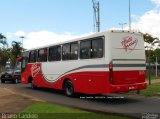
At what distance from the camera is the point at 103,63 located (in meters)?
14.4

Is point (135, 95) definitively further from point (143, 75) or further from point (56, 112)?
point (56, 112)

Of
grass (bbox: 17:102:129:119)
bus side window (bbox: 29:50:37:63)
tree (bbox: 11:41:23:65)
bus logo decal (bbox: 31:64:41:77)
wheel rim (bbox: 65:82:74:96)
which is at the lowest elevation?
grass (bbox: 17:102:129:119)

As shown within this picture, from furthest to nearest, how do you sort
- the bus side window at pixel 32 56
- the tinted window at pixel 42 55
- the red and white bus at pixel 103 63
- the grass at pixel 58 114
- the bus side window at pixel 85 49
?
the bus side window at pixel 32 56 < the tinted window at pixel 42 55 < the bus side window at pixel 85 49 < the red and white bus at pixel 103 63 < the grass at pixel 58 114

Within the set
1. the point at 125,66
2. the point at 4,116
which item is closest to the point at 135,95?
the point at 125,66

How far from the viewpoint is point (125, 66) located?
1465 cm

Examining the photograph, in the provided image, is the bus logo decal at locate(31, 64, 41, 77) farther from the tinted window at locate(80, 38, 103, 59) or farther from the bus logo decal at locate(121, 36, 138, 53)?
the bus logo decal at locate(121, 36, 138, 53)

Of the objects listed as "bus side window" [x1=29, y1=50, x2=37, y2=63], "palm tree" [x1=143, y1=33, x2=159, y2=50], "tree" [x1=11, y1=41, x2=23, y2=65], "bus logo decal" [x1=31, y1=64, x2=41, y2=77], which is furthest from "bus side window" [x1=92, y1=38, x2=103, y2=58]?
"tree" [x1=11, y1=41, x2=23, y2=65]

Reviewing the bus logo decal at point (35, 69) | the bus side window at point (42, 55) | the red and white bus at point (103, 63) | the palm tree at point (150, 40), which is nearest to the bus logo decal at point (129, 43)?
the red and white bus at point (103, 63)

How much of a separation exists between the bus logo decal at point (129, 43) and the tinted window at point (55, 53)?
16.1ft

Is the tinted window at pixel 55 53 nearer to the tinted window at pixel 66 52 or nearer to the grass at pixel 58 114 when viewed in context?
the tinted window at pixel 66 52

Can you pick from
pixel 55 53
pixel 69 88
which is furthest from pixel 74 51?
pixel 55 53

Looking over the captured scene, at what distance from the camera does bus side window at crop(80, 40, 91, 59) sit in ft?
50.8

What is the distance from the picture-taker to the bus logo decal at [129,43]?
1475cm

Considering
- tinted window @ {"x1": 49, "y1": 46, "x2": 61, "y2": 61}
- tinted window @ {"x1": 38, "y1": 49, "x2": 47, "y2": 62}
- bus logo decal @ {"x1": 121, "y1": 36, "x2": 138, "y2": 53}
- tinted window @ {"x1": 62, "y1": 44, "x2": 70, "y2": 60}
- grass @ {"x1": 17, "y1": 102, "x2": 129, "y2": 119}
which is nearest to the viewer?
grass @ {"x1": 17, "y1": 102, "x2": 129, "y2": 119}
